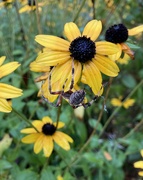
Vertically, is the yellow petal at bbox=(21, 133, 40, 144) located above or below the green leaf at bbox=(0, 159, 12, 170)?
above

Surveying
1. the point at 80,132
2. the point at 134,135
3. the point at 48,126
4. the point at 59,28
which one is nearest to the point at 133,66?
the point at 59,28

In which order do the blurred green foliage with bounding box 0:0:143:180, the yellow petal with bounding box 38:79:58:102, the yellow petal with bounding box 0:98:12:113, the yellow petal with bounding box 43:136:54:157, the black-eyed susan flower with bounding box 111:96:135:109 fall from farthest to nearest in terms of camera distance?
the black-eyed susan flower with bounding box 111:96:135:109 < the blurred green foliage with bounding box 0:0:143:180 < the yellow petal with bounding box 43:136:54:157 < the yellow petal with bounding box 38:79:58:102 < the yellow petal with bounding box 0:98:12:113

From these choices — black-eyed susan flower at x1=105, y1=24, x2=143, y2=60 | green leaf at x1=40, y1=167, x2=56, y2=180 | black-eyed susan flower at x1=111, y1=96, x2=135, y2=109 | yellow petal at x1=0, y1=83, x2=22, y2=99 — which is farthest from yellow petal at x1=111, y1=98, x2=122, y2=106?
yellow petal at x1=0, y1=83, x2=22, y2=99

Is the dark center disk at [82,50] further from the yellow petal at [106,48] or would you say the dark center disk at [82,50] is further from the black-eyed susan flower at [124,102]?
the black-eyed susan flower at [124,102]

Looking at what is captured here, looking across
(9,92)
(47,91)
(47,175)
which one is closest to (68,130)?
(47,175)

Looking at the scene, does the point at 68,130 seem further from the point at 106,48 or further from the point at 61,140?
the point at 106,48

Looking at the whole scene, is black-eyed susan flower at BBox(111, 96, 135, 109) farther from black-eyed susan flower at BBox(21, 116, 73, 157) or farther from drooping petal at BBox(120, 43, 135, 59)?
drooping petal at BBox(120, 43, 135, 59)

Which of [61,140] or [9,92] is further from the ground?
[9,92]

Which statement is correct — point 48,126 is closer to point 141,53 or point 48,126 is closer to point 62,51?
point 62,51
